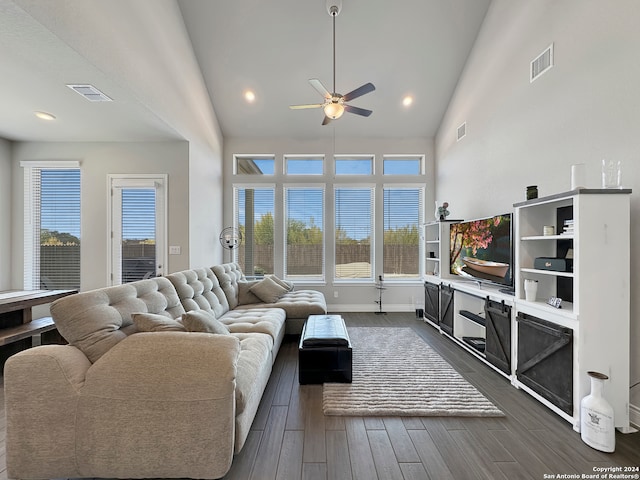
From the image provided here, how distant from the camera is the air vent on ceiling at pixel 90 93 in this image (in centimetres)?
288

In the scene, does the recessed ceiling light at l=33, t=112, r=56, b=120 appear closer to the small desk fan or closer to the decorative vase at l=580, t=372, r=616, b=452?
the small desk fan

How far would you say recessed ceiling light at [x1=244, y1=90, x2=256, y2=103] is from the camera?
198 inches

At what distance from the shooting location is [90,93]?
299 cm

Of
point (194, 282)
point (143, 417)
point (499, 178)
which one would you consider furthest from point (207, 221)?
point (499, 178)

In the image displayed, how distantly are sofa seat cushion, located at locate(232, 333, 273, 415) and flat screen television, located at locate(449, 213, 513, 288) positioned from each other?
2.56 m

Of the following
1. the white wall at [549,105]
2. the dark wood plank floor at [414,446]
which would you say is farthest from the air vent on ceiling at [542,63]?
the dark wood plank floor at [414,446]

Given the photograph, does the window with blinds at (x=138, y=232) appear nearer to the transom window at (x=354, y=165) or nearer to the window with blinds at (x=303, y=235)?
the window with blinds at (x=303, y=235)

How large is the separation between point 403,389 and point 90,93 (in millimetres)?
4164

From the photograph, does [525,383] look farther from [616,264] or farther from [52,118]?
[52,118]

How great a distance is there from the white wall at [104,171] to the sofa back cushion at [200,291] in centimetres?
96

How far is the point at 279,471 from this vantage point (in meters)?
1.71

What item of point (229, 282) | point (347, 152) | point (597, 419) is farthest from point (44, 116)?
point (597, 419)

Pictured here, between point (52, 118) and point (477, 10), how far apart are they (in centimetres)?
567

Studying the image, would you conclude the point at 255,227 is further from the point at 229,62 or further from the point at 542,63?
the point at 542,63
